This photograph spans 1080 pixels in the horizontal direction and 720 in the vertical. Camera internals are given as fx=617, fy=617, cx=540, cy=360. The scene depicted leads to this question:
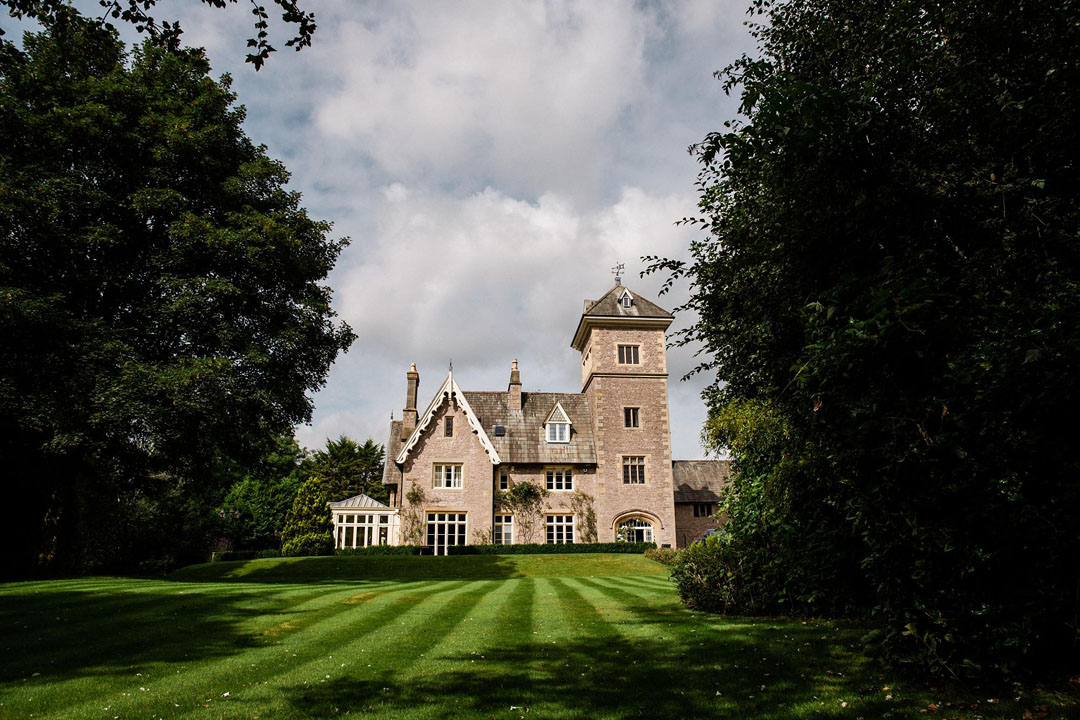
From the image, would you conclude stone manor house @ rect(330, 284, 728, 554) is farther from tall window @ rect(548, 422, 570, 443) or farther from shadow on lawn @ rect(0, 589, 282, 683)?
shadow on lawn @ rect(0, 589, 282, 683)

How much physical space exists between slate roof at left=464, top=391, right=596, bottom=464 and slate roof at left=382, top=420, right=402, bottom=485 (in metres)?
5.13

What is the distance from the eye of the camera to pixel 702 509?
4559 centimetres

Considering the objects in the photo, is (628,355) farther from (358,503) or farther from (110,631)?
(110,631)

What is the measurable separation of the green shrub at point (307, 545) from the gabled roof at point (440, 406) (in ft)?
19.3

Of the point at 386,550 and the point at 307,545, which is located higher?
the point at 307,545

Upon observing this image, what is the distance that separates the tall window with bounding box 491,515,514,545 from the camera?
36.8 metres

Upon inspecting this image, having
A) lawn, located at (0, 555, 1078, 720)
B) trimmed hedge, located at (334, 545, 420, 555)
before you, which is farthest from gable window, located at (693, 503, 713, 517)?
lawn, located at (0, 555, 1078, 720)

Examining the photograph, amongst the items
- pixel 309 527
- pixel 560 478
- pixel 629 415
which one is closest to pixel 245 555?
pixel 309 527

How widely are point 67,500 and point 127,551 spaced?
14.5 m

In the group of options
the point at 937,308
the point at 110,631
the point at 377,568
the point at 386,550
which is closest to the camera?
the point at 937,308

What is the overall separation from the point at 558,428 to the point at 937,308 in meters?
33.8

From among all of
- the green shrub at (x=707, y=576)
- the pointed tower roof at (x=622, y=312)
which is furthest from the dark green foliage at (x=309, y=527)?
the green shrub at (x=707, y=576)

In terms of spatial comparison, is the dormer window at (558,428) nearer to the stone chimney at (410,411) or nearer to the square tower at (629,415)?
the square tower at (629,415)

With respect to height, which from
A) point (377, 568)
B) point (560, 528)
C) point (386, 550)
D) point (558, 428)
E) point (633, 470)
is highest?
point (558, 428)
